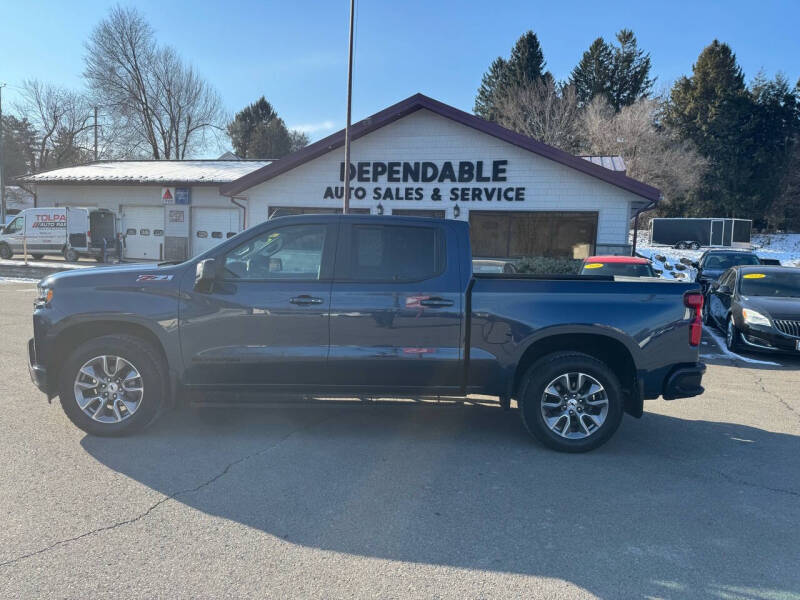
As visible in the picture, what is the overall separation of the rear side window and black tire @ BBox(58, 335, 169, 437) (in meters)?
1.77

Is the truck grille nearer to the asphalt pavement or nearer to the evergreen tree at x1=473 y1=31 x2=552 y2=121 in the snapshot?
the asphalt pavement

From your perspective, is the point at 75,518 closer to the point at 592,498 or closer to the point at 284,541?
the point at 284,541

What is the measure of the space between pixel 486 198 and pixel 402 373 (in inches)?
505

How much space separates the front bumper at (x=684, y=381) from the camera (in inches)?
177

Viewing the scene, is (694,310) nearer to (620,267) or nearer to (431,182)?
(620,267)

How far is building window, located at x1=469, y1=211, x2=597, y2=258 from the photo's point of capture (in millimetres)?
16062

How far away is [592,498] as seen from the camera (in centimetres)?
376

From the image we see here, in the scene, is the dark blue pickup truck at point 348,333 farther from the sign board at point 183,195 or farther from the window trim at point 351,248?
the sign board at point 183,195

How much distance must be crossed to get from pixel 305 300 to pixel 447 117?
1327 centimetres

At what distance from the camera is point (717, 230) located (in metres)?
36.5

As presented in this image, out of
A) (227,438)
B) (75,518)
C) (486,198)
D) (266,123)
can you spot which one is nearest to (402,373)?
(227,438)

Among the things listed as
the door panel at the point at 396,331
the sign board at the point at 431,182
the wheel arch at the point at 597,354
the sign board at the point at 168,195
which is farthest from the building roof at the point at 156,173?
the wheel arch at the point at 597,354

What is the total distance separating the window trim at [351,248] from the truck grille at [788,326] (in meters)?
6.36

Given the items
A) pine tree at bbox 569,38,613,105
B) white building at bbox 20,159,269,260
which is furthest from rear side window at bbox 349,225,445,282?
pine tree at bbox 569,38,613,105
